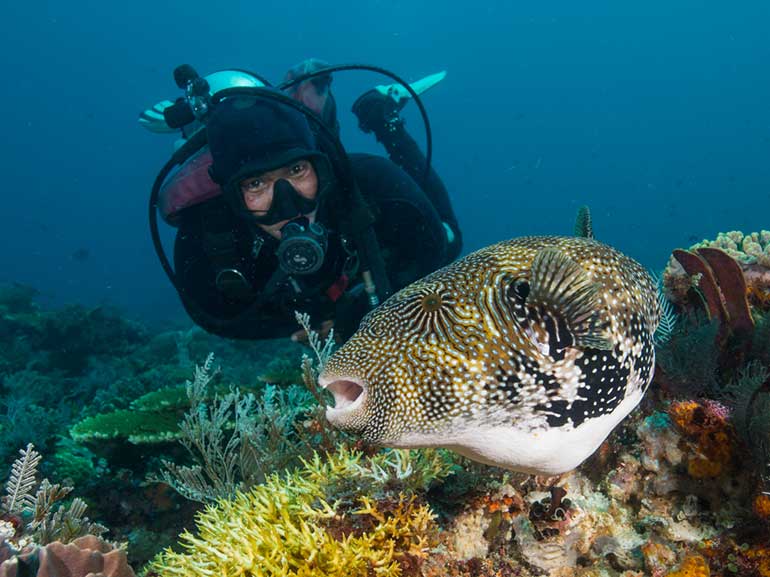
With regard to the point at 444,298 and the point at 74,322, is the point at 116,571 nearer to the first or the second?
the point at 444,298

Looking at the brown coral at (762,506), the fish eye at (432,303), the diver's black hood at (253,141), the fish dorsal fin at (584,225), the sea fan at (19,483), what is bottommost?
the brown coral at (762,506)

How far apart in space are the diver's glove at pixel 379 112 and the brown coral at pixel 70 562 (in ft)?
31.1

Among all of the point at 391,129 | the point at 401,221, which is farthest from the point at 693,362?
the point at 391,129

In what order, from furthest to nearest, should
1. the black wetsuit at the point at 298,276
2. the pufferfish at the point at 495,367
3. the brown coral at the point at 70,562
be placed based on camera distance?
the black wetsuit at the point at 298,276, the brown coral at the point at 70,562, the pufferfish at the point at 495,367

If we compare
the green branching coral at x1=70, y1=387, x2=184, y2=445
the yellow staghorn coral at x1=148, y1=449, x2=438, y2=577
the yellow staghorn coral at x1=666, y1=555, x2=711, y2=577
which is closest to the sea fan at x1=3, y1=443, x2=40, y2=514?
the yellow staghorn coral at x1=148, y1=449, x2=438, y2=577

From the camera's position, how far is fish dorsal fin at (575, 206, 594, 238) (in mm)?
2936

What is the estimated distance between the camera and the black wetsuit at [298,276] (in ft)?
18.5

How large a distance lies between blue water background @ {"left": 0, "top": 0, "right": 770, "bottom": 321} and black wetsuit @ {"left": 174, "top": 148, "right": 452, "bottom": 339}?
111 metres

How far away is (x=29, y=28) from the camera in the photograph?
118 meters

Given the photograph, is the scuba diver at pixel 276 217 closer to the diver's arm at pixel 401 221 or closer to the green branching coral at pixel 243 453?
the diver's arm at pixel 401 221

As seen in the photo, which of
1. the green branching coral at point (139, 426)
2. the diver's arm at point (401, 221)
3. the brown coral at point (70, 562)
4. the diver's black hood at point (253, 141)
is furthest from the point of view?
the diver's arm at point (401, 221)

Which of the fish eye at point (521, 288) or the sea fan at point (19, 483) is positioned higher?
the fish eye at point (521, 288)

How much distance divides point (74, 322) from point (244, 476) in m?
12.2

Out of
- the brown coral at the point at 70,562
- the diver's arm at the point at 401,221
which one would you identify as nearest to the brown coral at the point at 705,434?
the brown coral at the point at 70,562
